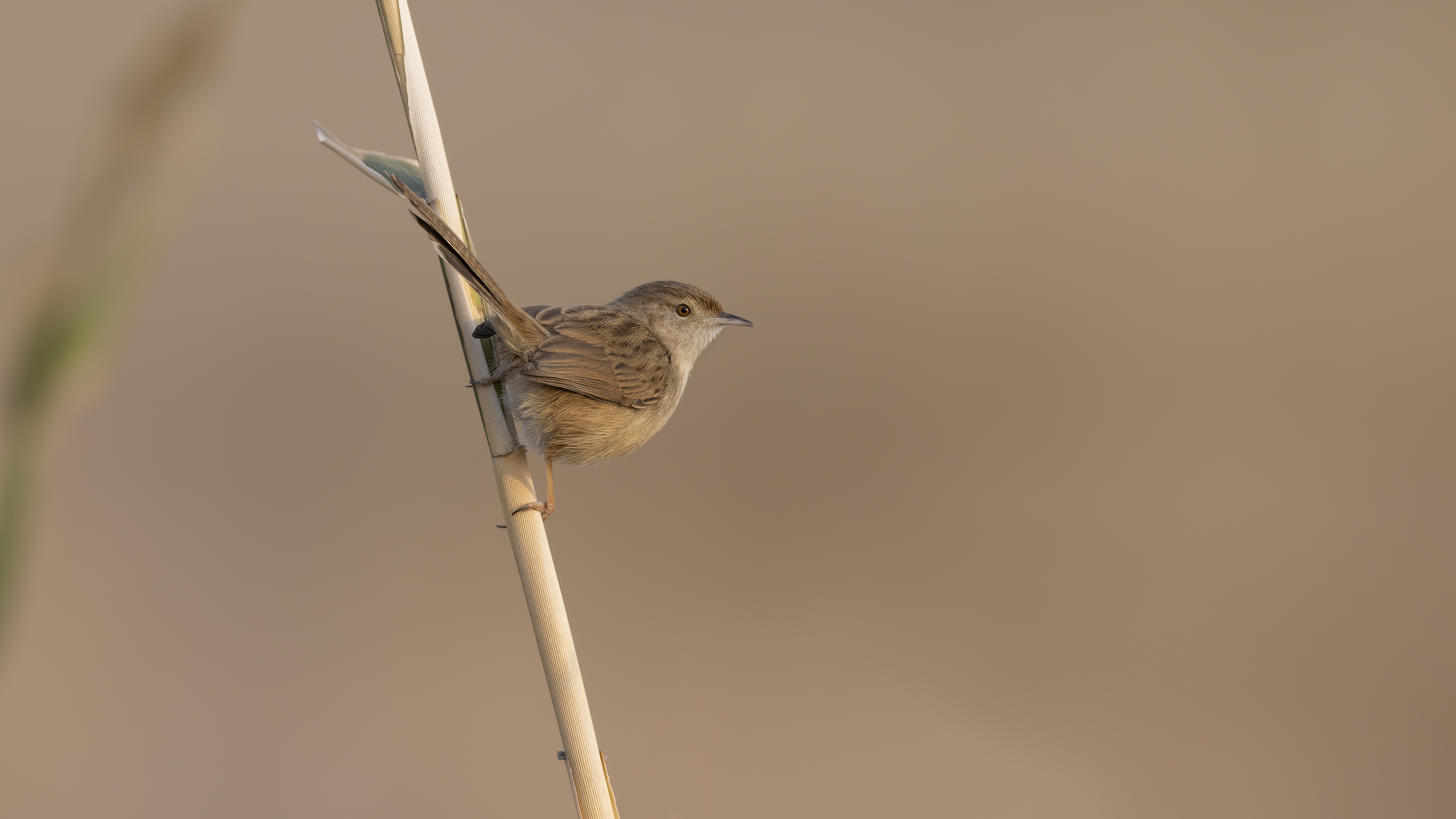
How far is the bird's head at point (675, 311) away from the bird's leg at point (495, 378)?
621 millimetres

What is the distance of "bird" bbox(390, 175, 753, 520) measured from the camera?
1604 mm

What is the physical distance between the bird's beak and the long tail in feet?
2.33

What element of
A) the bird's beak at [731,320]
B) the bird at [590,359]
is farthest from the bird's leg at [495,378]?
the bird's beak at [731,320]

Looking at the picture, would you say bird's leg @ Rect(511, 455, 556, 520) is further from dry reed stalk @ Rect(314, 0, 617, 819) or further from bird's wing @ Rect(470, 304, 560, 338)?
dry reed stalk @ Rect(314, 0, 617, 819)

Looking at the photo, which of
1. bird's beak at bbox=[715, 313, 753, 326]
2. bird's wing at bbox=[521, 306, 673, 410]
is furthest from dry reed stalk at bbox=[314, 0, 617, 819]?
bird's beak at bbox=[715, 313, 753, 326]

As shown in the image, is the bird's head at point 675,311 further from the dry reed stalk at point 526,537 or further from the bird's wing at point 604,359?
the dry reed stalk at point 526,537

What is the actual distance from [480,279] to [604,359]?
1.86 feet

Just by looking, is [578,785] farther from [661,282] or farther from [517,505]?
[661,282]

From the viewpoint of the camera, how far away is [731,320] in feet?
7.98

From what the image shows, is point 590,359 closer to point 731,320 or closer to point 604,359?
point 604,359

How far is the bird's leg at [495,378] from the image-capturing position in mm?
1519

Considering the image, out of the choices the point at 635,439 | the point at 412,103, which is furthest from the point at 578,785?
the point at 635,439

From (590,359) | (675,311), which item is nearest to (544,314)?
(590,359)

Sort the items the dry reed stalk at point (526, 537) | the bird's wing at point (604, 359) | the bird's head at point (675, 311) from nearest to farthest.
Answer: the dry reed stalk at point (526, 537) < the bird's wing at point (604, 359) < the bird's head at point (675, 311)
